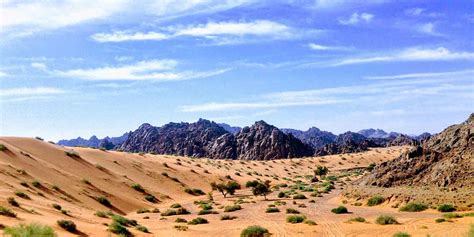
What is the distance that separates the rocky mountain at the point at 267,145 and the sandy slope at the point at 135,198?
2437 inches

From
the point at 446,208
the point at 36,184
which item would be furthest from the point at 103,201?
the point at 446,208

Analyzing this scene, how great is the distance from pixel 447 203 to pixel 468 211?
2990 mm

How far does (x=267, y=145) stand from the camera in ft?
492

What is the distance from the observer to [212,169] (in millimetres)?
87875

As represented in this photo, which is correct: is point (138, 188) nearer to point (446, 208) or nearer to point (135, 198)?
point (135, 198)

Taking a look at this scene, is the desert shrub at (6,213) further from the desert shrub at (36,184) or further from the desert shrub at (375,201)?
the desert shrub at (375,201)

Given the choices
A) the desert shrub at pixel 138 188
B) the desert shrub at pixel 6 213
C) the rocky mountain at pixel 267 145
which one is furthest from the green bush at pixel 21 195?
the rocky mountain at pixel 267 145

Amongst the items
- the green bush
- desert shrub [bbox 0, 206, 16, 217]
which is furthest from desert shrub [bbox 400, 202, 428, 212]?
desert shrub [bbox 0, 206, 16, 217]

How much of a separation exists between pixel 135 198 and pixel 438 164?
35.0 meters

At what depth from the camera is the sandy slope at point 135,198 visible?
28891 mm

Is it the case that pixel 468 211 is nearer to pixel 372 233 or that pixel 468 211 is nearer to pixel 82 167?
pixel 372 233

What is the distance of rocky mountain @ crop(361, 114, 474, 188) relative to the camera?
46406 mm

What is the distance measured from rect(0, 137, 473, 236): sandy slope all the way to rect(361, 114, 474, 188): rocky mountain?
23.1 feet

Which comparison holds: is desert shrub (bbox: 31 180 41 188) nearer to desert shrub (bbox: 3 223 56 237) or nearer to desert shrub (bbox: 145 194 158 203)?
desert shrub (bbox: 145 194 158 203)
